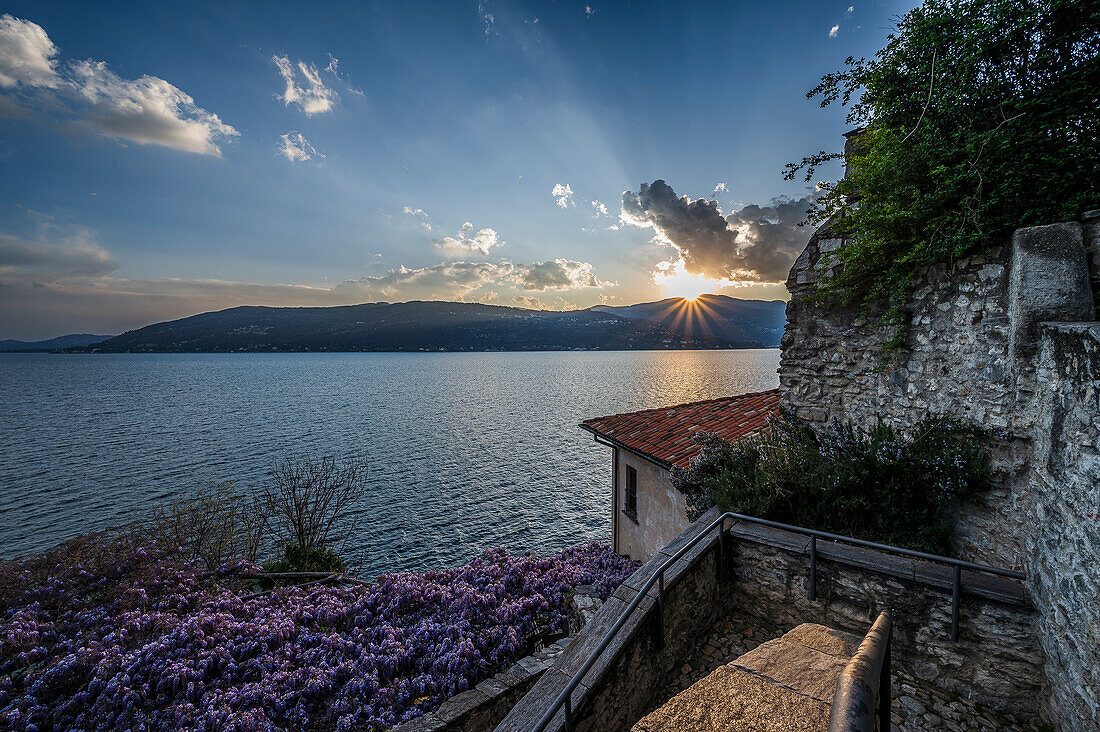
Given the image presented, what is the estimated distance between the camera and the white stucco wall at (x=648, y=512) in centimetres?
939

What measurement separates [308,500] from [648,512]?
15.0 meters

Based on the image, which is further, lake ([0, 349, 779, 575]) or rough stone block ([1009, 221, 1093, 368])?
lake ([0, 349, 779, 575])

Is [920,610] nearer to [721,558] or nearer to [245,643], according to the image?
[721,558]

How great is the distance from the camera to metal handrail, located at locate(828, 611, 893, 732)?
1338 mm

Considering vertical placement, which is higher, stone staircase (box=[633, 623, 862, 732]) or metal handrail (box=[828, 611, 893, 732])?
metal handrail (box=[828, 611, 893, 732])

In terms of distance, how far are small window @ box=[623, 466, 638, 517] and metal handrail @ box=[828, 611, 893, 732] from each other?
9.54 metres

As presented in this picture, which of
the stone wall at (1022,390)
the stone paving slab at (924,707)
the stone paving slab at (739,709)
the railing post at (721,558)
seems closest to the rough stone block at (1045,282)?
the stone wall at (1022,390)

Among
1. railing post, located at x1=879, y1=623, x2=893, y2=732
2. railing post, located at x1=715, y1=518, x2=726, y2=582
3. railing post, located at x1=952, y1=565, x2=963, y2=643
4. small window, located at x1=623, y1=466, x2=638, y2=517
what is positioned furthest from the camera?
small window, located at x1=623, y1=466, x2=638, y2=517

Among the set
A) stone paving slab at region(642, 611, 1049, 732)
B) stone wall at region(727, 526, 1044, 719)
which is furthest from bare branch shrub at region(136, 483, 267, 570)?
stone wall at region(727, 526, 1044, 719)

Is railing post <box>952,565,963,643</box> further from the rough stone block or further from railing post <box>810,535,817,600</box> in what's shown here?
the rough stone block

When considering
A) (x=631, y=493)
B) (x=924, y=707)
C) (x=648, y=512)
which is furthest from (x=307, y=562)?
(x=924, y=707)

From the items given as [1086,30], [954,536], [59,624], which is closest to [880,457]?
[954,536]

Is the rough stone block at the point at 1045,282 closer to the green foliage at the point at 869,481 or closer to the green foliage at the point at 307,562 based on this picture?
the green foliage at the point at 869,481

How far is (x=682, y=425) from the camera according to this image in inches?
420
